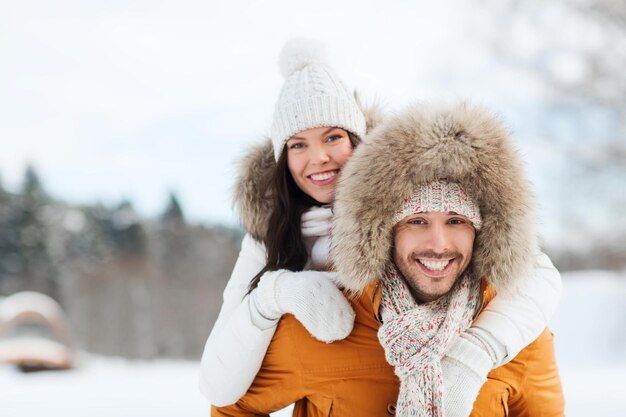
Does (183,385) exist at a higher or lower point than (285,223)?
lower

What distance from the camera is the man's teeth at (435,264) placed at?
1.59m

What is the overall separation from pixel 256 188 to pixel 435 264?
834 millimetres

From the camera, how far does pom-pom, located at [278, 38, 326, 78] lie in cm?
225

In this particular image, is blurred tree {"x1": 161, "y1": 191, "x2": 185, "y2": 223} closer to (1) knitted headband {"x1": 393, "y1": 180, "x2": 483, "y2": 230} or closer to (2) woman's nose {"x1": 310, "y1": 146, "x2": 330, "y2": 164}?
(2) woman's nose {"x1": 310, "y1": 146, "x2": 330, "y2": 164}

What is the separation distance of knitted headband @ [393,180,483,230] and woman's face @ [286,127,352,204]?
452 millimetres

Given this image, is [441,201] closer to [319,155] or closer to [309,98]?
[319,155]

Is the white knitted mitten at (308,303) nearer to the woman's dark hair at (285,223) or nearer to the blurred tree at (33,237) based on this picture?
the woman's dark hair at (285,223)

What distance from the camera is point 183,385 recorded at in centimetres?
362

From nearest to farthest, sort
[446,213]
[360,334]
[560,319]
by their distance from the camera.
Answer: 1. [446,213]
2. [360,334]
3. [560,319]

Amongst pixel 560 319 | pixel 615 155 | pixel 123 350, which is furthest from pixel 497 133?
pixel 123 350

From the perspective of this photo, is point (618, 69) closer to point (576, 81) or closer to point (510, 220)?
point (576, 81)

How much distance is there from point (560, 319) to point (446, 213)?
4.20m

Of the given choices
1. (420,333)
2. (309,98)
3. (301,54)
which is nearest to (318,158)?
(309,98)

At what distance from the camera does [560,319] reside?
17.3 ft
